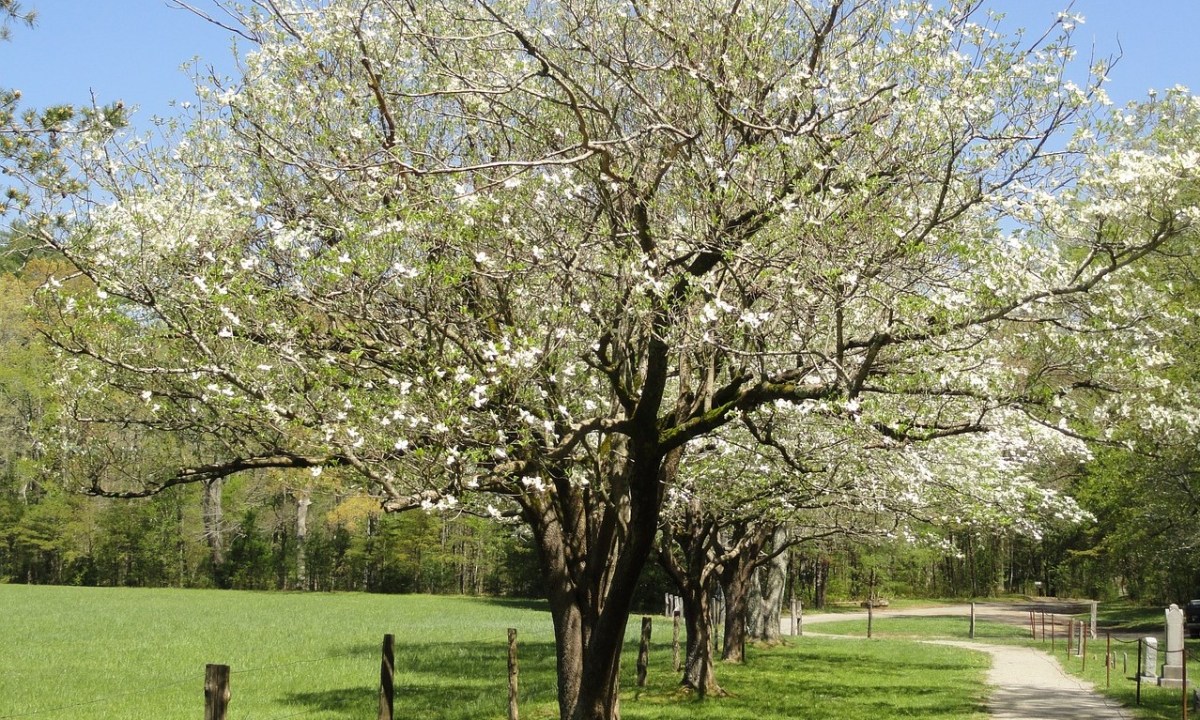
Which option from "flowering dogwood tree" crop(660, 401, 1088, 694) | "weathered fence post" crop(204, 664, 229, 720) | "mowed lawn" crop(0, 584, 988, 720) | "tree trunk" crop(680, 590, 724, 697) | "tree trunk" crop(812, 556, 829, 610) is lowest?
"tree trunk" crop(812, 556, 829, 610)

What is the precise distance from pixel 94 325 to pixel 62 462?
1.78 meters

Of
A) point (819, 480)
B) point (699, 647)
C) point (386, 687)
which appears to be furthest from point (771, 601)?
point (386, 687)

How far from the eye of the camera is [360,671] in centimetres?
2269

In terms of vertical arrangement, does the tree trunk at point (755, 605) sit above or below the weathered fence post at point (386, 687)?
below

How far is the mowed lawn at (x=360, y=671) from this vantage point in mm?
16906

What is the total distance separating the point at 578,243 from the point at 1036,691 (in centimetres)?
1481

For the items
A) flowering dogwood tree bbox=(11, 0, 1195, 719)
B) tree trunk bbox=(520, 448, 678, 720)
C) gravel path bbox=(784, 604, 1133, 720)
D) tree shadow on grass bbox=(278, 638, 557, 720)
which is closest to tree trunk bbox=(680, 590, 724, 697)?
tree shadow on grass bbox=(278, 638, 557, 720)

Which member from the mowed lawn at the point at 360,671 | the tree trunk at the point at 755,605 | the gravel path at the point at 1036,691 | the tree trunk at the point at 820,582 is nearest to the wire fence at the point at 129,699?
the mowed lawn at the point at 360,671

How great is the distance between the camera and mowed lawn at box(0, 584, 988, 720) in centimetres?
1691

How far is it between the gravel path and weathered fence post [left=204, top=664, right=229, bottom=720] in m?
12.1

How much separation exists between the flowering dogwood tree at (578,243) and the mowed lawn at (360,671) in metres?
4.70

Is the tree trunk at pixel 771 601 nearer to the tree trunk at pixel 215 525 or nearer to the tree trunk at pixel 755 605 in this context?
the tree trunk at pixel 755 605

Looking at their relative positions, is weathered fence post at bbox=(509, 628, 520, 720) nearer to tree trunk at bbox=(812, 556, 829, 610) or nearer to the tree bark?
the tree bark

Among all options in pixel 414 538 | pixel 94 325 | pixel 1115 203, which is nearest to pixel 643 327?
pixel 1115 203
